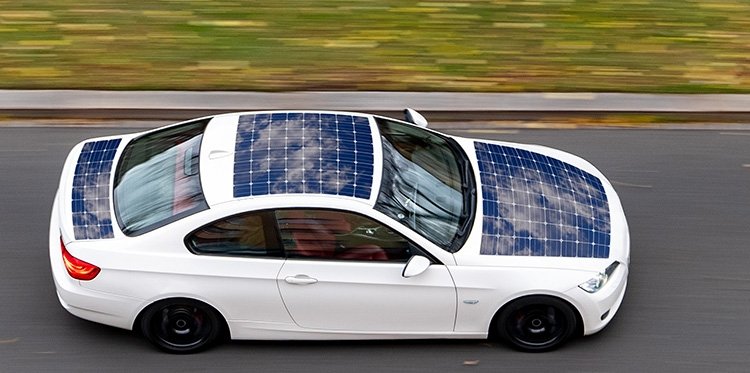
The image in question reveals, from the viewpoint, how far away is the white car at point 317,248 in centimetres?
736

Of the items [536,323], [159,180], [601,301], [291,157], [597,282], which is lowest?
[536,323]

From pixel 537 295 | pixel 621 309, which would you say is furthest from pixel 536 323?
pixel 621 309

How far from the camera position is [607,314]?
7.80 m

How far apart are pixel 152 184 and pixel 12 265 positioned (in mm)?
1765

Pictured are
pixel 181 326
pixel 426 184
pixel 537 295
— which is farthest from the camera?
pixel 426 184

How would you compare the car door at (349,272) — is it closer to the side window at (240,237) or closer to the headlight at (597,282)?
the side window at (240,237)

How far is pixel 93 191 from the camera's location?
7.95 m

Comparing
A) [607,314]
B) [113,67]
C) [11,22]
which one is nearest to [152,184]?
[607,314]

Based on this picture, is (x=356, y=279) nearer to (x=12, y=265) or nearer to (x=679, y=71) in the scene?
(x=12, y=265)

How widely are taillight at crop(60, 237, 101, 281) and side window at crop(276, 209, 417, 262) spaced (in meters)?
1.33

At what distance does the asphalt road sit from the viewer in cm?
770

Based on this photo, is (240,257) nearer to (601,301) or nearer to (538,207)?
(538,207)

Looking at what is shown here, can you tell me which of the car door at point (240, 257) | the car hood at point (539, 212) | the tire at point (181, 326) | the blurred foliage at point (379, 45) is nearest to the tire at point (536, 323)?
the car hood at point (539, 212)

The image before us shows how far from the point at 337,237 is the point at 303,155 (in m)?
0.70
